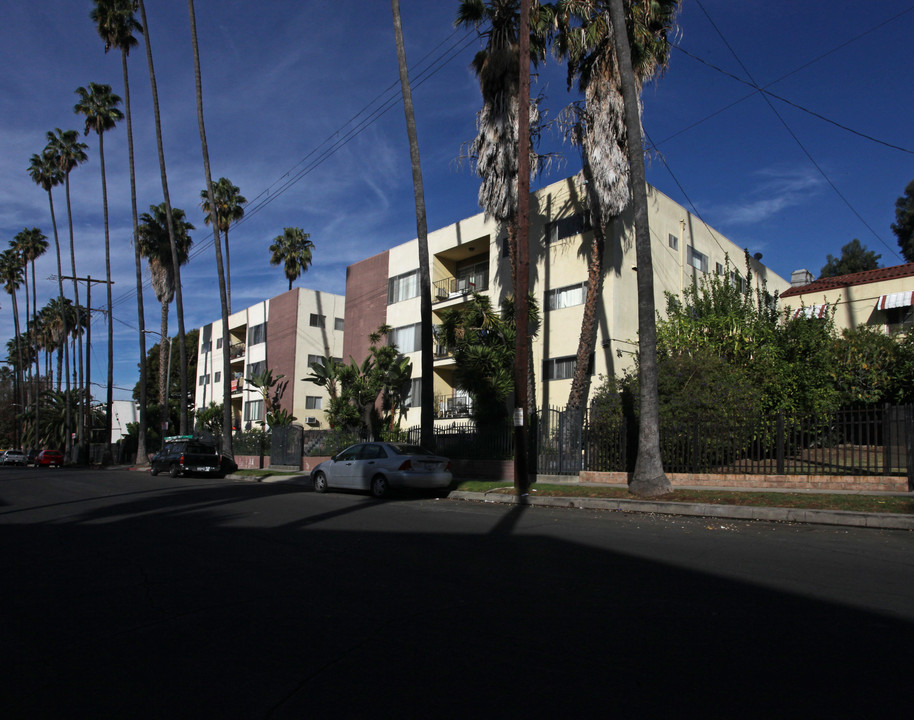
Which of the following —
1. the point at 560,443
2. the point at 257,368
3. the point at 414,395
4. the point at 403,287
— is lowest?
the point at 560,443

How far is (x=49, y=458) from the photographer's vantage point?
46406 mm

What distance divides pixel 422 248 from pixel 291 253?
30.9 meters

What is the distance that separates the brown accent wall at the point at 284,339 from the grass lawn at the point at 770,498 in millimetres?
27827

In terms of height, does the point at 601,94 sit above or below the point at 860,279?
above

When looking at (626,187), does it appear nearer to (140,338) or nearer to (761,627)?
(761,627)

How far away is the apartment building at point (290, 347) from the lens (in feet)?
136

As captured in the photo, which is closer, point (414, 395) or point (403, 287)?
point (414, 395)

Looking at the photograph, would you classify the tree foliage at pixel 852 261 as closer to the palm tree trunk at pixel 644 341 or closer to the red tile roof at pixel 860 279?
the red tile roof at pixel 860 279

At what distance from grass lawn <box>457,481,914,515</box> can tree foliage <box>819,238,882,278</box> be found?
46050mm

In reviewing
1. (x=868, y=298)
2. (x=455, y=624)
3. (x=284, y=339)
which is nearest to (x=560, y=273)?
(x=868, y=298)

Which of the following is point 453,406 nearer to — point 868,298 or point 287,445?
point 287,445

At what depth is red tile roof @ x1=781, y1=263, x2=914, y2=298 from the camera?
25734 mm

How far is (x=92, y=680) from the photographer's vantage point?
12.5 ft

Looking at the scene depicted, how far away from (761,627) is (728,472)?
11.8 meters
